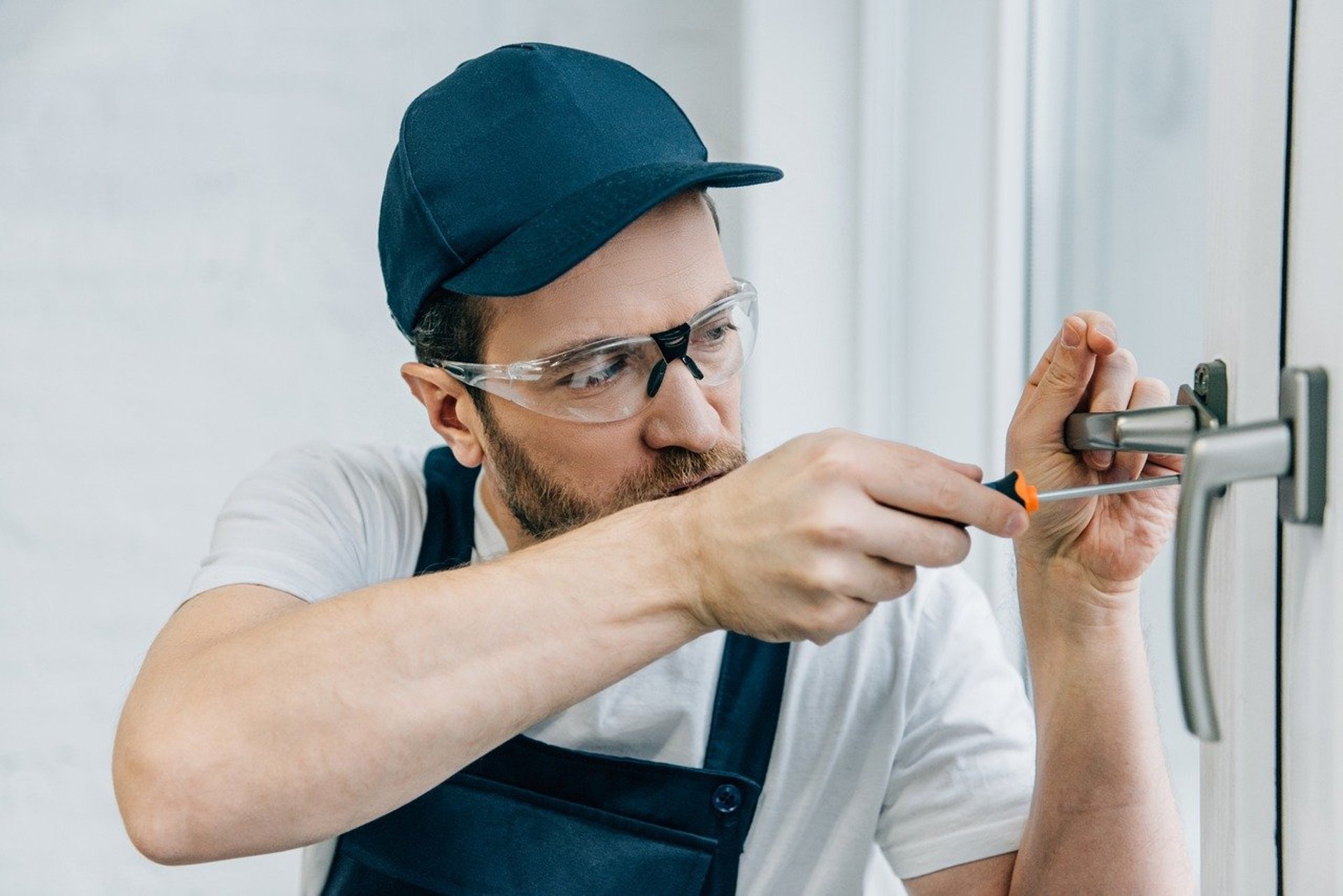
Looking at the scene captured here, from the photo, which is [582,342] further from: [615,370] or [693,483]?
[693,483]

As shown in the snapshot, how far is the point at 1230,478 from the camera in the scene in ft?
1.77

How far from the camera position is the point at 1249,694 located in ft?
1.98

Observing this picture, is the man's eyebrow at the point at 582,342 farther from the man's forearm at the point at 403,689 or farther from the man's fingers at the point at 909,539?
→ the man's fingers at the point at 909,539

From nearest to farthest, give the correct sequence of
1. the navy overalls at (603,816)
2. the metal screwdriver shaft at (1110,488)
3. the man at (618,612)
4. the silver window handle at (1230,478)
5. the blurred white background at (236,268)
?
the silver window handle at (1230,478)
the metal screwdriver shaft at (1110,488)
the man at (618,612)
the navy overalls at (603,816)
the blurred white background at (236,268)

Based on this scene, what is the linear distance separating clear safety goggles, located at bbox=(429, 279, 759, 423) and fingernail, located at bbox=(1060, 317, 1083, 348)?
354 millimetres

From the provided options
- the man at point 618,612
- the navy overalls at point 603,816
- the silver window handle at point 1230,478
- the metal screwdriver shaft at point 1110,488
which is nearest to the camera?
the silver window handle at point 1230,478

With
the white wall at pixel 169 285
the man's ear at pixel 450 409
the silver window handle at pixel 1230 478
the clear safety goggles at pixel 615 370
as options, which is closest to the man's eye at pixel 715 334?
the clear safety goggles at pixel 615 370

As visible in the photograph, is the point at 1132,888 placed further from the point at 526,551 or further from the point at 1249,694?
the point at 526,551

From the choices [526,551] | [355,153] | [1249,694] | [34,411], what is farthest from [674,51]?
[1249,694]

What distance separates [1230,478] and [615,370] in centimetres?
65

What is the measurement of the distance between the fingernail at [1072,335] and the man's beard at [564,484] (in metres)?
0.37

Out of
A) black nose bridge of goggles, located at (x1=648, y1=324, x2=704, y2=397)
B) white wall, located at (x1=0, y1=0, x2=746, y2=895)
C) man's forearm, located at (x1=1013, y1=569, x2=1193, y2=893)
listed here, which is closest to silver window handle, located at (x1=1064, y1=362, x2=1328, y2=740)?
man's forearm, located at (x1=1013, y1=569, x2=1193, y2=893)

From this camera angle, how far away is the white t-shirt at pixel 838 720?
3.93 feet

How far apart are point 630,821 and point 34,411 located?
4.76 feet
